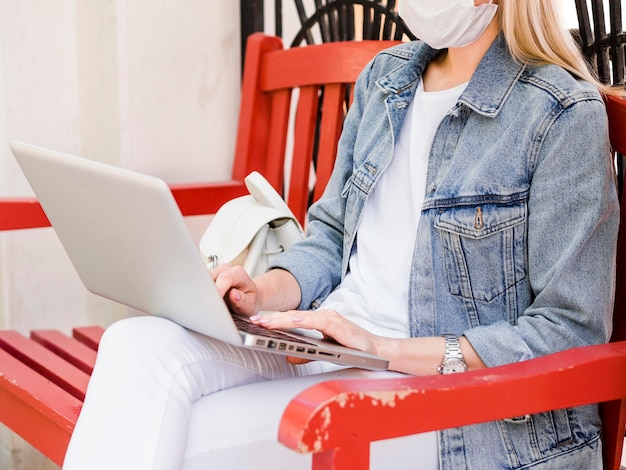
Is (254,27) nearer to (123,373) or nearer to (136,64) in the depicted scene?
(136,64)

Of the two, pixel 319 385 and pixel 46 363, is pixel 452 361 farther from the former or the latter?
pixel 46 363

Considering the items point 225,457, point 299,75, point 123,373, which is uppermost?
point 299,75

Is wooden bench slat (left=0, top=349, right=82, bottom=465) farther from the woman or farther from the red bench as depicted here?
the woman

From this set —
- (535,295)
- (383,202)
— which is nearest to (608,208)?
(535,295)

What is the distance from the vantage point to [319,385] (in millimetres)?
905

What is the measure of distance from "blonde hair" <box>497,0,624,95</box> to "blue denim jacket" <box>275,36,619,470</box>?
21 mm

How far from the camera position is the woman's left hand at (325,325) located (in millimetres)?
1171

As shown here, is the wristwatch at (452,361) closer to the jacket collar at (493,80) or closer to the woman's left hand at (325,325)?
the woman's left hand at (325,325)

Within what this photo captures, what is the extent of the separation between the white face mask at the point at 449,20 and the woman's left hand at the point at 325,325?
47cm

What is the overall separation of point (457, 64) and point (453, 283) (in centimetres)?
36

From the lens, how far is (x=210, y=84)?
2277 mm

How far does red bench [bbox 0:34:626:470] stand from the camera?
2.93 feet

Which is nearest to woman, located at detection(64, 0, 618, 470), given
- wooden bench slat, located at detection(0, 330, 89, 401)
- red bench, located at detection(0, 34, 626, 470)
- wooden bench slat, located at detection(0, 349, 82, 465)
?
red bench, located at detection(0, 34, 626, 470)

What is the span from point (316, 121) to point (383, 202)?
0.66 m
